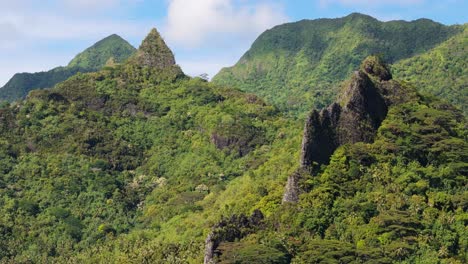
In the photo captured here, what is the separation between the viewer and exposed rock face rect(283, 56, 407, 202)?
8650cm

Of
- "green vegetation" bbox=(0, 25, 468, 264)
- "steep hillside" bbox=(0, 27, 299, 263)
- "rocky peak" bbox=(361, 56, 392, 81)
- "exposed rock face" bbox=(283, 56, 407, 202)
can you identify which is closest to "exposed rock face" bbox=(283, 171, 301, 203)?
"exposed rock face" bbox=(283, 56, 407, 202)

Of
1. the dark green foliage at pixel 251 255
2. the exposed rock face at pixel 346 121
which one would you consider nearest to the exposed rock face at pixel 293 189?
the exposed rock face at pixel 346 121

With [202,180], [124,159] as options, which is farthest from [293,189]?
[124,159]

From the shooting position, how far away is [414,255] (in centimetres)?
7350

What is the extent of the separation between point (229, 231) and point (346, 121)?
2202 cm

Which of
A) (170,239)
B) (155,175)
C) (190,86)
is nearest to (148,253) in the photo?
(170,239)

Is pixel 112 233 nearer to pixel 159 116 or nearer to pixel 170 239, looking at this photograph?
pixel 170 239

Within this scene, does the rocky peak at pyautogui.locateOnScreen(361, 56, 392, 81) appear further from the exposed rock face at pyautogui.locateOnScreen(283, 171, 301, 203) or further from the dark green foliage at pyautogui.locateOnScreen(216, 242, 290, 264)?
the dark green foliage at pyautogui.locateOnScreen(216, 242, 290, 264)

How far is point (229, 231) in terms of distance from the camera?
78625 mm

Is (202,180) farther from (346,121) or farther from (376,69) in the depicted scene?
(346,121)

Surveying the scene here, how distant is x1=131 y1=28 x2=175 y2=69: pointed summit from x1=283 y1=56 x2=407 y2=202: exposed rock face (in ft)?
299

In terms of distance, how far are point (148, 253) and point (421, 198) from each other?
32168 millimetres

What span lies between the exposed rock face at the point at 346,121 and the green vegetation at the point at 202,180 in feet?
4.19

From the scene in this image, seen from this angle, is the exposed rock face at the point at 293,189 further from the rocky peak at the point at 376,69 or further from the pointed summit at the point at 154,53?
the pointed summit at the point at 154,53
